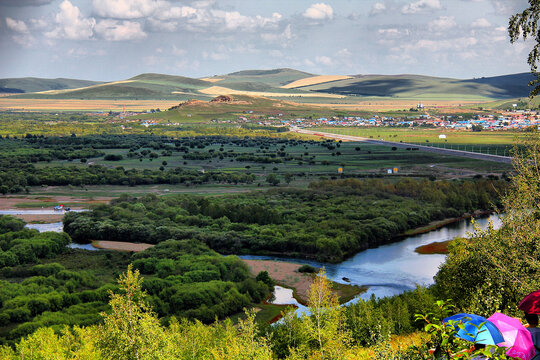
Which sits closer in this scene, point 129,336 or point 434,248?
point 129,336

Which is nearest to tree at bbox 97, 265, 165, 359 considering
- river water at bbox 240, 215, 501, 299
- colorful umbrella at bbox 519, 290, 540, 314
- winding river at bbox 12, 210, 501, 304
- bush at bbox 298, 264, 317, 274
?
colorful umbrella at bbox 519, 290, 540, 314

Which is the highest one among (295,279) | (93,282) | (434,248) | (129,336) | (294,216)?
(129,336)

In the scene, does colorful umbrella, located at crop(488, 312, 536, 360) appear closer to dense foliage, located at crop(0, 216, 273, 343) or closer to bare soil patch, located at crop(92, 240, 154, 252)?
dense foliage, located at crop(0, 216, 273, 343)

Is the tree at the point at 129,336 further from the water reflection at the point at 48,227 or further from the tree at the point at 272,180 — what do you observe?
the tree at the point at 272,180

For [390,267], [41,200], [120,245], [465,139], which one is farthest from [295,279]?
[465,139]

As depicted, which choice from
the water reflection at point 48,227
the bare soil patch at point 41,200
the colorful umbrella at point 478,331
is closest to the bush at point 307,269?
the water reflection at point 48,227

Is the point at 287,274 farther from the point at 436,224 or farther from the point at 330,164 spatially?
the point at 330,164

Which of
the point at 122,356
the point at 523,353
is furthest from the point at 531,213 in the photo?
the point at 122,356
